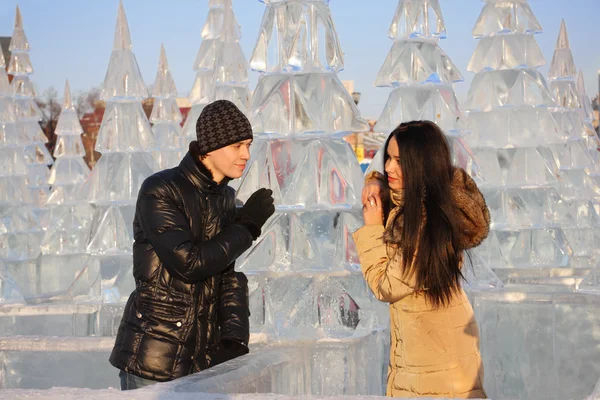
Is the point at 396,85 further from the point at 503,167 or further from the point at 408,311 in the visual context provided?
the point at 408,311

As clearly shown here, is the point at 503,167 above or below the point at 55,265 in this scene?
above

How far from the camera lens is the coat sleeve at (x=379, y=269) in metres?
4.75

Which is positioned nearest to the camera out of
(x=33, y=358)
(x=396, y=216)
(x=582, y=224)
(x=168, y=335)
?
(x=396, y=216)

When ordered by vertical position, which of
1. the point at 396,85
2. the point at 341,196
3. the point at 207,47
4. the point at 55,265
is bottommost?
the point at 55,265

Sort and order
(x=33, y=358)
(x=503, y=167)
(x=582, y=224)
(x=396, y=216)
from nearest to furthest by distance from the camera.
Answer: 1. (x=396, y=216)
2. (x=33, y=358)
3. (x=503, y=167)
4. (x=582, y=224)

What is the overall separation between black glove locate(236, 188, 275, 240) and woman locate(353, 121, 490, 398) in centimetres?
83

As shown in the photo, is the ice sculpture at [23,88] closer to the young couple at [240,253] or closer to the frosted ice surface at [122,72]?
the frosted ice surface at [122,72]

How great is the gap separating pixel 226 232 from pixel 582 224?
18.4m

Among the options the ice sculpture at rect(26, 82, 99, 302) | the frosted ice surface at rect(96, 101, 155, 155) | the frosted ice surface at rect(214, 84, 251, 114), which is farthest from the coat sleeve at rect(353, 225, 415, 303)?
the ice sculpture at rect(26, 82, 99, 302)

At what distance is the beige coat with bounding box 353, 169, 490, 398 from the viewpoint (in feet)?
15.6

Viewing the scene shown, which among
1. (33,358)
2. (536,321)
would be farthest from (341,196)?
(33,358)

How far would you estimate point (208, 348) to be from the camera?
5449mm

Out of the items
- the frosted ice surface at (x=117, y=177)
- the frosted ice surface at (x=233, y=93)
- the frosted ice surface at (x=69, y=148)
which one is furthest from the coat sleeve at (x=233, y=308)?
the frosted ice surface at (x=69, y=148)

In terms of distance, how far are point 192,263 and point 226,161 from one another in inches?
24.5
